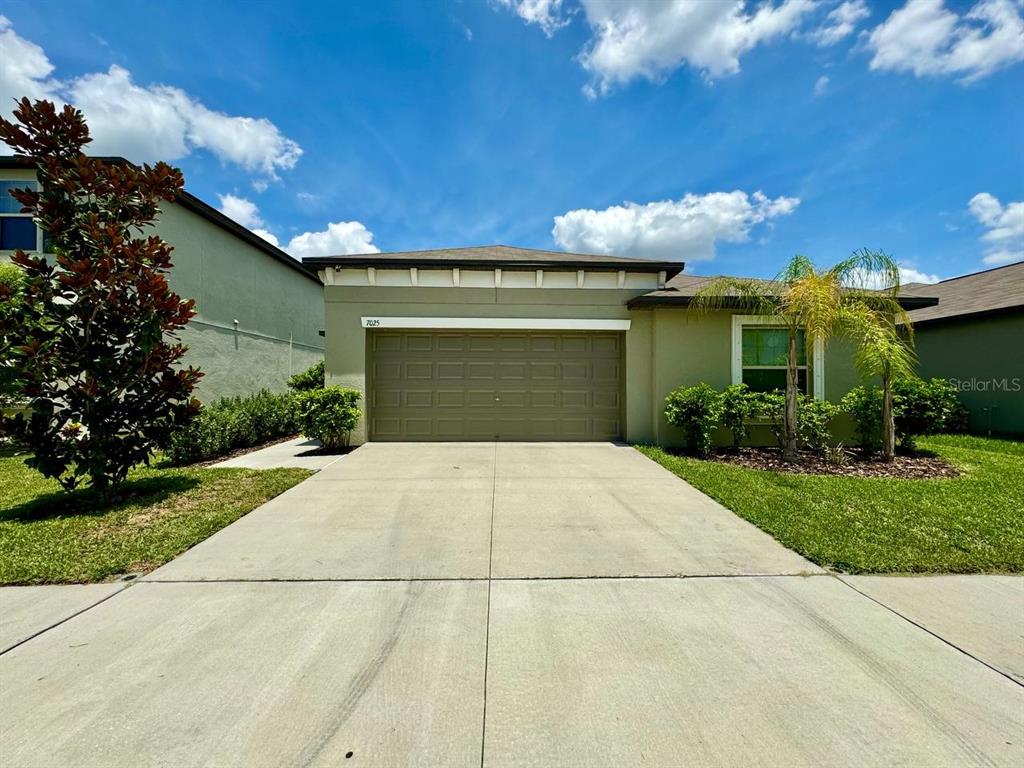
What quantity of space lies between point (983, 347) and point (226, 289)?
2018 centimetres

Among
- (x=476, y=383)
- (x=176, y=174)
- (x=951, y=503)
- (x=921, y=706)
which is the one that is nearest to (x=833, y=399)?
(x=951, y=503)

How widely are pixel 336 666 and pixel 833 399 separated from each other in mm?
10550

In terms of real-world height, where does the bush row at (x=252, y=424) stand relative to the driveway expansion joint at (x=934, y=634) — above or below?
above

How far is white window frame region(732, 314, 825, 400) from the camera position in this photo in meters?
9.37

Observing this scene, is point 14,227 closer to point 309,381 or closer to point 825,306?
point 309,381

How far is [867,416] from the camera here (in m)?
8.22

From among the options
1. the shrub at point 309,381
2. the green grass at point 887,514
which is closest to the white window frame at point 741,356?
the green grass at point 887,514

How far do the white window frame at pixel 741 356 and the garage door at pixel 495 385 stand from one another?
2.35 metres

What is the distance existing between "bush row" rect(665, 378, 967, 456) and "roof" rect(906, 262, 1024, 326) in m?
4.45

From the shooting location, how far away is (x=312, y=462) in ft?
26.2

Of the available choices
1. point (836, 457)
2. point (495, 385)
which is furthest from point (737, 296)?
point (495, 385)

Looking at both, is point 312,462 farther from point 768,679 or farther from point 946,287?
point 946,287

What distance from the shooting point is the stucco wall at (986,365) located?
1089 cm

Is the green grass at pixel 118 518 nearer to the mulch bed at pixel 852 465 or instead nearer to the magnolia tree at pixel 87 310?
the magnolia tree at pixel 87 310
